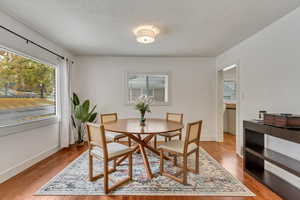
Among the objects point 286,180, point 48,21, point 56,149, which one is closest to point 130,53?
point 48,21

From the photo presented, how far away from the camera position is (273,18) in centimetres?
226

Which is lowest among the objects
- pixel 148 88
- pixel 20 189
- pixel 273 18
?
pixel 20 189

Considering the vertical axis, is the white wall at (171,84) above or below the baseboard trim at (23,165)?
above

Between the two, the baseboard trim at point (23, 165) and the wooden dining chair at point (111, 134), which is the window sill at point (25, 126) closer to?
the baseboard trim at point (23, 165)

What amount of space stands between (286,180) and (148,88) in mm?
3339

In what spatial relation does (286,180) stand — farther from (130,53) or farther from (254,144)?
(130,53)

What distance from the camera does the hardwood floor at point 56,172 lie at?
188 centimetres

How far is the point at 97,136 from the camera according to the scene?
2008 mm

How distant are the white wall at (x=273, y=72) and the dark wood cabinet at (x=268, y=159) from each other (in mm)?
122

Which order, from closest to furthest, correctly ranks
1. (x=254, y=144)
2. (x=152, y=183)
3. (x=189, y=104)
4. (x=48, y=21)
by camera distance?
1. (x=152, y=183)
2. (x=48, y=21)
3. (x=254, y=144)
4. (x=189, y=104)

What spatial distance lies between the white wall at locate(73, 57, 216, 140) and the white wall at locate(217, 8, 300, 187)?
3.94 ft

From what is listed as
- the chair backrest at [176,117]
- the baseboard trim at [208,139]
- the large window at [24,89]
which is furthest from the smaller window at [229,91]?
the large window at [24,89]

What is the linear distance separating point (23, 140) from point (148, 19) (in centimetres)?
285

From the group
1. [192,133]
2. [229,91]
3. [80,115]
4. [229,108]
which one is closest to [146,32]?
[192,133]
